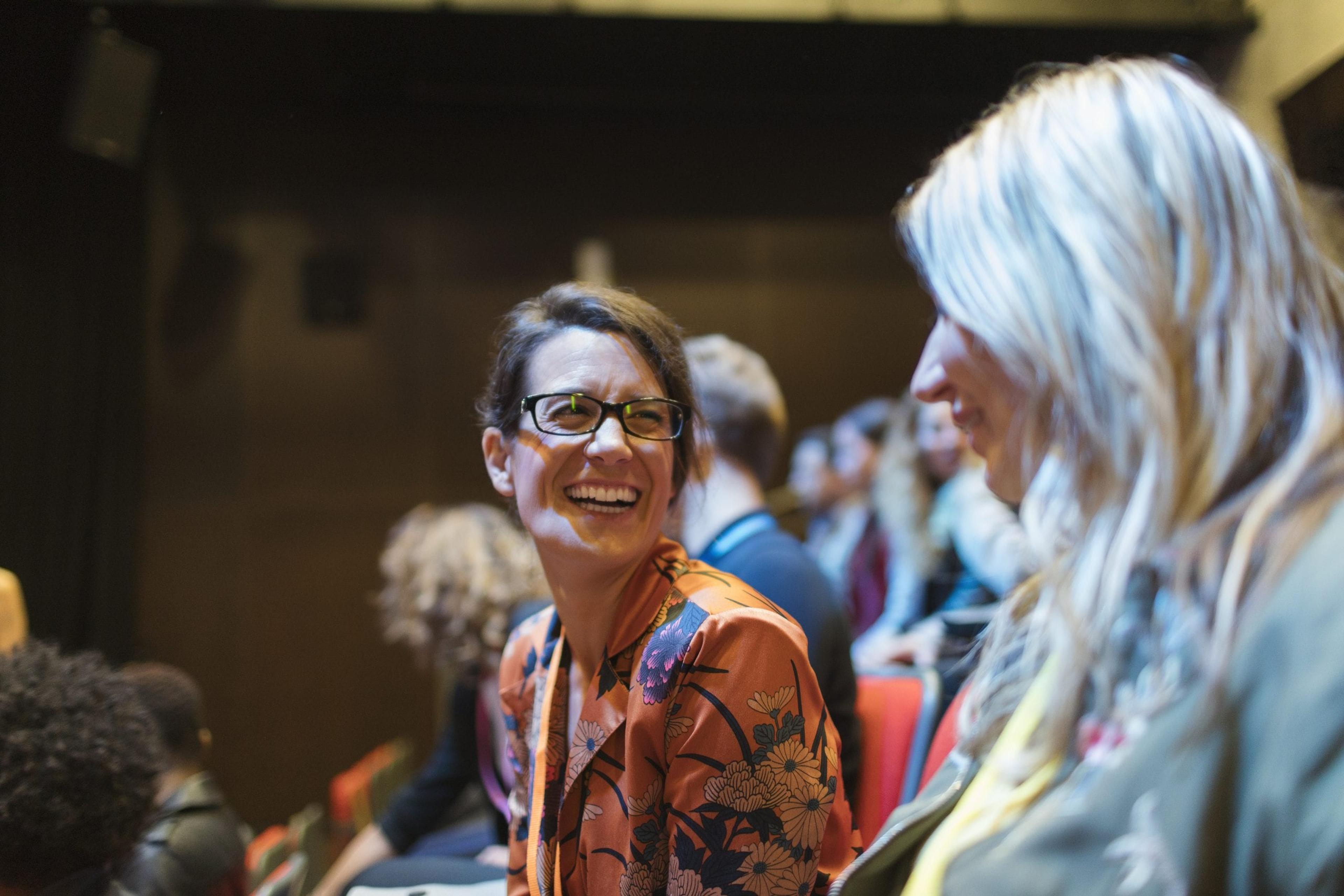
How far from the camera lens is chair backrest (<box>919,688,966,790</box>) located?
1.34m

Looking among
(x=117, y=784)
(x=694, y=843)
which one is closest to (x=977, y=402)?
(x=694, y=843)

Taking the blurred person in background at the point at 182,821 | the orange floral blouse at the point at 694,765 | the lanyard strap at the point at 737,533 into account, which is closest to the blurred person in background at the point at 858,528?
the lanyard strap at the point at 737,533

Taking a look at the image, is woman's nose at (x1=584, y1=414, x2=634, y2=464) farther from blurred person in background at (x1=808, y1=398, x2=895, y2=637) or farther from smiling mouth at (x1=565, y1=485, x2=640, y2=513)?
blurred person in background at (x1=808, y1=398, x2=895, y2=637)

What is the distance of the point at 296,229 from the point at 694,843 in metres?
4.67

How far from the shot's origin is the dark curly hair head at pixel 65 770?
52.0 inches

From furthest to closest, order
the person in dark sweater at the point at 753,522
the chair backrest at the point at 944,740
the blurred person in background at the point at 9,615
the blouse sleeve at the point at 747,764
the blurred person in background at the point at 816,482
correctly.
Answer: the blurred person in background at the point at 816,482 < the blurred person in background at the point at 9,615 < the person in dark sweater at the point at 753,522 < the chair backrest at the point at 944,740 < the blouse sleeve at the point at 747,764

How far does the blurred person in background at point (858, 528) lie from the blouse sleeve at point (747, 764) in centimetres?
281

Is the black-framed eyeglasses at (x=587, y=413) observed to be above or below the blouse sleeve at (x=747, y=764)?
above

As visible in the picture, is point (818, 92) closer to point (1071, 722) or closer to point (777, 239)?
point (777, 239)

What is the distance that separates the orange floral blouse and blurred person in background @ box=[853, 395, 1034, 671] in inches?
58.5

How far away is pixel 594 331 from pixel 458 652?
58.7 inches

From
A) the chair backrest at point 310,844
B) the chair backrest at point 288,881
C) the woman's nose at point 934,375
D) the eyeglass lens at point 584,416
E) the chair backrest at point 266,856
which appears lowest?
the chair backrest at point 310,844

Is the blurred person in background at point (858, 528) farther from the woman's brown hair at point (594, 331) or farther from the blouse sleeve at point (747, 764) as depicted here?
the blouse sleeve at point (747, 764)

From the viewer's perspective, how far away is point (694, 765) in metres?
1.11
